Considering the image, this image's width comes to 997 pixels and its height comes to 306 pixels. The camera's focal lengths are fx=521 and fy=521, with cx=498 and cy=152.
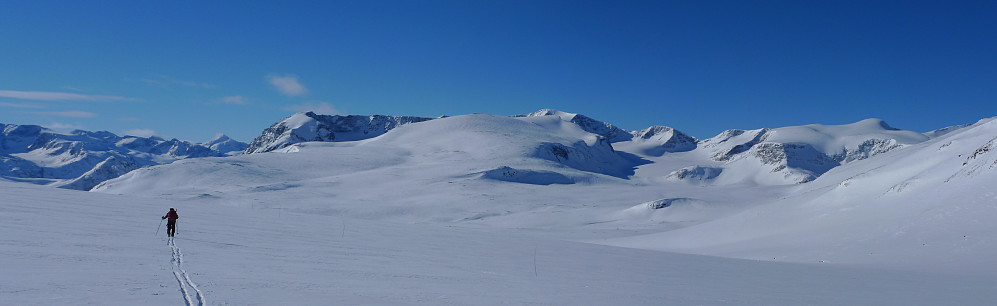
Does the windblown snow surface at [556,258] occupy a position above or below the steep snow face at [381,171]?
below

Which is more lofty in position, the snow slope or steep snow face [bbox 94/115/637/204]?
steep snow face [bbox 94/115/637/204]

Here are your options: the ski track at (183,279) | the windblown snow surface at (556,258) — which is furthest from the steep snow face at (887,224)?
the ski track at (183,279)

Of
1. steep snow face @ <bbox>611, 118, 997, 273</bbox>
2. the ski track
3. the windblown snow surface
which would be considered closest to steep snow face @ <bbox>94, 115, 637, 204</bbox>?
steep snow face @ <bbox>611, 118, 997, 273</bbox>

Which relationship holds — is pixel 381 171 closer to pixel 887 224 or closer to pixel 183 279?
pixel 887 224

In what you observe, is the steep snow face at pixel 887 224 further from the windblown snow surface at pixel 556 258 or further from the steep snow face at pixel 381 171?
the steep snow face at pixel 381 171

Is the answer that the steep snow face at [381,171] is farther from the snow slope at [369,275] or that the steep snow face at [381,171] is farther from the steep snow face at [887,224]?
the snow slope at [369,275]

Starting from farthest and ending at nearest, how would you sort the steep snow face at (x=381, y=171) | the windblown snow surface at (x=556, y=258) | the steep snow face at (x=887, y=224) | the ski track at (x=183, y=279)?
the steep snow face at (x=381, y=171) < the steep snow face at (x=887, y=224) < the windblown snow surface at (x=556, y=258) < the ski track at (x=183, y=279)

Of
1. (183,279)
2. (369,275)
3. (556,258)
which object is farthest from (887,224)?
(183,279)

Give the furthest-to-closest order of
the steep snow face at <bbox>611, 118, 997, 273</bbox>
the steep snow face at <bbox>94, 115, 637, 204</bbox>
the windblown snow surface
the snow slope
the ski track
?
the steep snow face at <bbox>94, 115, 637, 204</bbox> < the steep snow face at <bbox>611, 118, 997, 273</bbox> < the windblown snow surface < the snow slope < the ski track

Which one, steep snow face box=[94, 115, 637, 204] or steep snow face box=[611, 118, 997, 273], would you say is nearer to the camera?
steep snow face box=[611, 118, 997, 273]

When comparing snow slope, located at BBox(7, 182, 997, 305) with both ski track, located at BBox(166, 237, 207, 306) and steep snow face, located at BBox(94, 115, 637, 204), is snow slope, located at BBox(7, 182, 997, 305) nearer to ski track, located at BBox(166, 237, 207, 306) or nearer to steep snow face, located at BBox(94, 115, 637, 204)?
ski track, located at BBox(166, 237, 207, 306)

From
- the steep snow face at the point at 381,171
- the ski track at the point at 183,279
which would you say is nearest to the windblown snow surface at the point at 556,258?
the ski track at the point at 183,279

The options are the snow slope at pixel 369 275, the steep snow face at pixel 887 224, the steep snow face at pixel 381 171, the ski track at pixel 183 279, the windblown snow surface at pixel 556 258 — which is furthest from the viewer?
the steep snow face at pixel 381 171

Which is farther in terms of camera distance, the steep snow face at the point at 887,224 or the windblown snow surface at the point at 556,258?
the steep snow face at the point at 887,224
